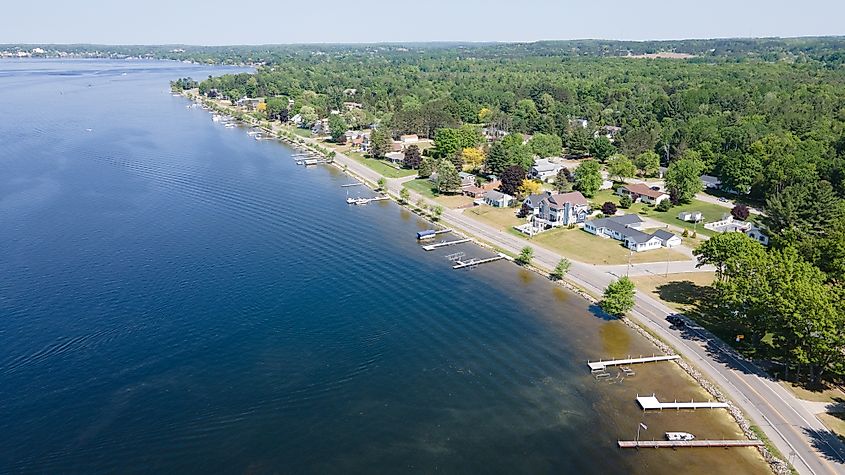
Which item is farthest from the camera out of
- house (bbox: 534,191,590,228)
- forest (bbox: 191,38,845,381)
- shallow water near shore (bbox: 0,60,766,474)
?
house (bbox: 534,191,590,228)

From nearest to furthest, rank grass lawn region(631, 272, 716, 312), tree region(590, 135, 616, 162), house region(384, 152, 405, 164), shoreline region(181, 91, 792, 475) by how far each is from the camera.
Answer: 1. shoreline region(181, 91, 792, 475)
2. grass lawn region(631, 272, 716, 312)
3. tree region(590, 135, 616, 162)
4. house region(384, 152, 405, 164)

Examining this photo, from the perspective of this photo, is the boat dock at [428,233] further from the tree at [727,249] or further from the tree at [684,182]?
the tree at [684,182]

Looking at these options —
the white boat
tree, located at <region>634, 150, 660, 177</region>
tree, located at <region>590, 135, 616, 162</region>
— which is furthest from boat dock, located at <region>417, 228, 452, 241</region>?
tree, located at <region>590, 135, 616, 162</region>

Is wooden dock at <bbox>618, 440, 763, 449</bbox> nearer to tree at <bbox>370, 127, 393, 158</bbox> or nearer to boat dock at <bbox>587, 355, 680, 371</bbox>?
boat dock at <bbox>587, 355, 680, 371</bbox>

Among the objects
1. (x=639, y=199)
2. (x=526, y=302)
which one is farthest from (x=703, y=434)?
(x=639, y=199)

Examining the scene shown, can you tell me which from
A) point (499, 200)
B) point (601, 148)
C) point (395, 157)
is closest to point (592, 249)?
point (499, 200)

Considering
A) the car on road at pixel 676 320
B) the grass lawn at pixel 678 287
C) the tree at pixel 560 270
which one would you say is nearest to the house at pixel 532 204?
the tree at pixel 560 270
